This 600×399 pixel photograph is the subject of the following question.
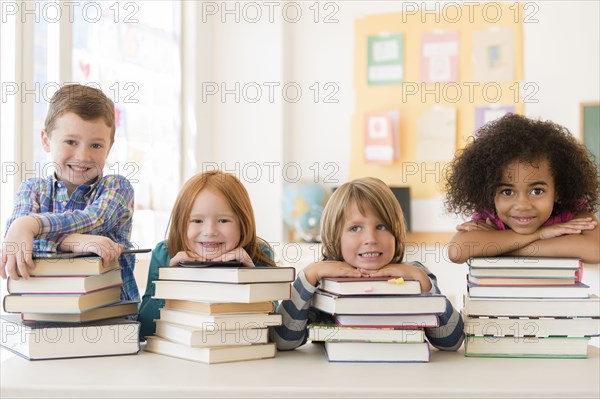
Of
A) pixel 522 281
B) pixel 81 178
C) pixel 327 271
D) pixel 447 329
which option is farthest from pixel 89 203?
pixel 522 281

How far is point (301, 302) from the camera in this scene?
1.44 meters

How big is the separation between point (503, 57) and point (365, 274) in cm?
390

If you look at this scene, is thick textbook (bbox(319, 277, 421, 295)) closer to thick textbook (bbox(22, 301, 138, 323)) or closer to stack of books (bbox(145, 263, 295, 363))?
stack of books (bbox(145, 263, 295, 363))

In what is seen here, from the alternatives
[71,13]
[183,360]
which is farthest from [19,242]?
[71,13]

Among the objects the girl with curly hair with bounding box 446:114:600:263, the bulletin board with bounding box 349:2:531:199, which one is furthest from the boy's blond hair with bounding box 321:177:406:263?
the bulletin board with bounding box 349:2:531:199

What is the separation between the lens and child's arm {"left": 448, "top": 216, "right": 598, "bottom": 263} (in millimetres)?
1452

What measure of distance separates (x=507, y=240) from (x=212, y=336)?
2.03ft

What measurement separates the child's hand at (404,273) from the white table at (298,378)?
0.15m

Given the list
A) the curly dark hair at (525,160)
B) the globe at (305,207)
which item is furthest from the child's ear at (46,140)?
the globe at (305,207)

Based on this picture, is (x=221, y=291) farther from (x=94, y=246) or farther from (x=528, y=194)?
(x=528, y=194)

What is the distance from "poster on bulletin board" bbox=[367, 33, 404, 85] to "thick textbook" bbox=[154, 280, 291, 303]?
4028 millimetres

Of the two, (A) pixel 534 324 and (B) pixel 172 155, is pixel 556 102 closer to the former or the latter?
(B) pixel 172 155

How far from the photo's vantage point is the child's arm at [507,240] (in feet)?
4.76

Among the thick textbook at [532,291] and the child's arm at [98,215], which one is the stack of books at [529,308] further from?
the child's arm at [98,215]
